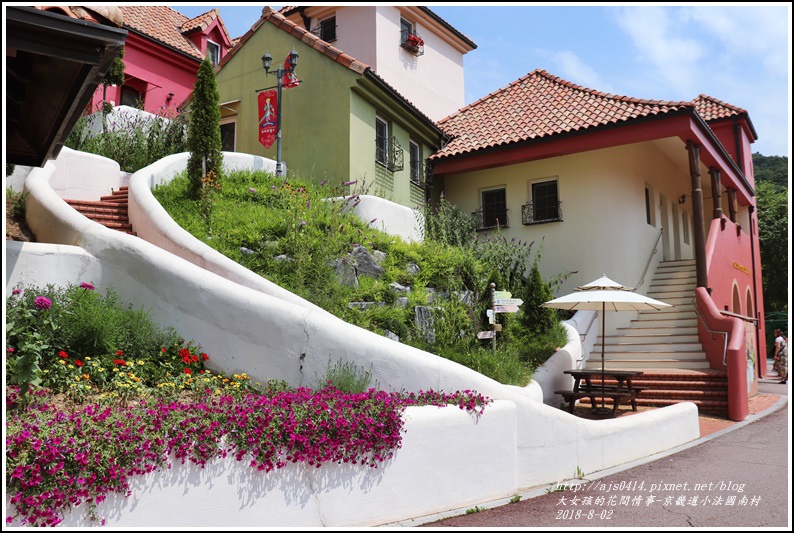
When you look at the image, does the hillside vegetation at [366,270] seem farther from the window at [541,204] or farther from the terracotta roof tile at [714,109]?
the terracotta roof tile at [714,109]

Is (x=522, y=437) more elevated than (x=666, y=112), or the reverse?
(x=666, y=112)

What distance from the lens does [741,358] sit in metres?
11.8

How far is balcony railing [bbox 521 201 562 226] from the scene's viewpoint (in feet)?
55.9

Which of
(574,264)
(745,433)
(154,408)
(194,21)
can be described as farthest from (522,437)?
(194,21)

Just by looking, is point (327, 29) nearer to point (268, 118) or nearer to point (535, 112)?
point (268, 118)

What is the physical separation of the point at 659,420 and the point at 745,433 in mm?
2302

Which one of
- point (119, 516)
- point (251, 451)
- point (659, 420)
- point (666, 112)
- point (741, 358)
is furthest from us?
point (666, 112)

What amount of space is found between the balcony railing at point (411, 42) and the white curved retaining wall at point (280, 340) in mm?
15163

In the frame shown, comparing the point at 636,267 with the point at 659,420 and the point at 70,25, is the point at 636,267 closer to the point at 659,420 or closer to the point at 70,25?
the point at 659,420

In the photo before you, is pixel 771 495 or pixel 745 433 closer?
pixel 771 495

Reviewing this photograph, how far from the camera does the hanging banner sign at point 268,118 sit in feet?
52.4

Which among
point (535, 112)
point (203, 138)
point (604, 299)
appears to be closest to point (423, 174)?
point (535, 112)

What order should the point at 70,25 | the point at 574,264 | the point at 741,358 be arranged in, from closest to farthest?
the point at 70,25 → the point at 741,358 → the point at 574,264

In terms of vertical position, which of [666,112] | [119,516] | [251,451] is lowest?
[119,516]
